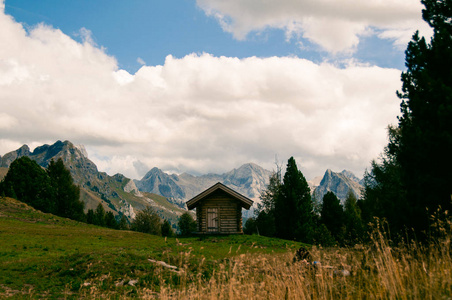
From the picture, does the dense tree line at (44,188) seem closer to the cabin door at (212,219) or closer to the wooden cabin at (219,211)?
the cabin door at (212,219)

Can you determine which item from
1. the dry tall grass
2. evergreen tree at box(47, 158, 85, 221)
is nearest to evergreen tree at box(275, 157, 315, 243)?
the dry tall grass

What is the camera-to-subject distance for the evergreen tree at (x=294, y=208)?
35062 millimetres

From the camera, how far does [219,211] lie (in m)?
35.3

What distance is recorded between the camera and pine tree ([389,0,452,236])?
9.01 meters

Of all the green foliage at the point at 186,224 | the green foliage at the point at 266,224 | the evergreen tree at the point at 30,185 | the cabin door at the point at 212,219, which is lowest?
the green foliage at the point at 186,224

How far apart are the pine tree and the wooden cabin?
2585 centimetres

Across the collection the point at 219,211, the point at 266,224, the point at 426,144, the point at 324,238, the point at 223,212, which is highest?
the point at 426,144

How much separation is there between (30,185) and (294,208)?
52508 mm

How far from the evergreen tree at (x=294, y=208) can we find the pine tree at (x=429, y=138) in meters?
26.0

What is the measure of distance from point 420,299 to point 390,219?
251 inches

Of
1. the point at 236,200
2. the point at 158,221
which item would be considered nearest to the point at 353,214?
the point at 236,200

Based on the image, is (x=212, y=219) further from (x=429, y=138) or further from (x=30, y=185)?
(x=30, y=185)

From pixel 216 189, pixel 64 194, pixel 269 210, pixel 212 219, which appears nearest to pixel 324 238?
pixel 216 189

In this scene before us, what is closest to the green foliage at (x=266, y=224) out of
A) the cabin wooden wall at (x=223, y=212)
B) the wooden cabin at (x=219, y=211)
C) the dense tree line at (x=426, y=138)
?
the cabin wooden wall at (x=223, y=212)
